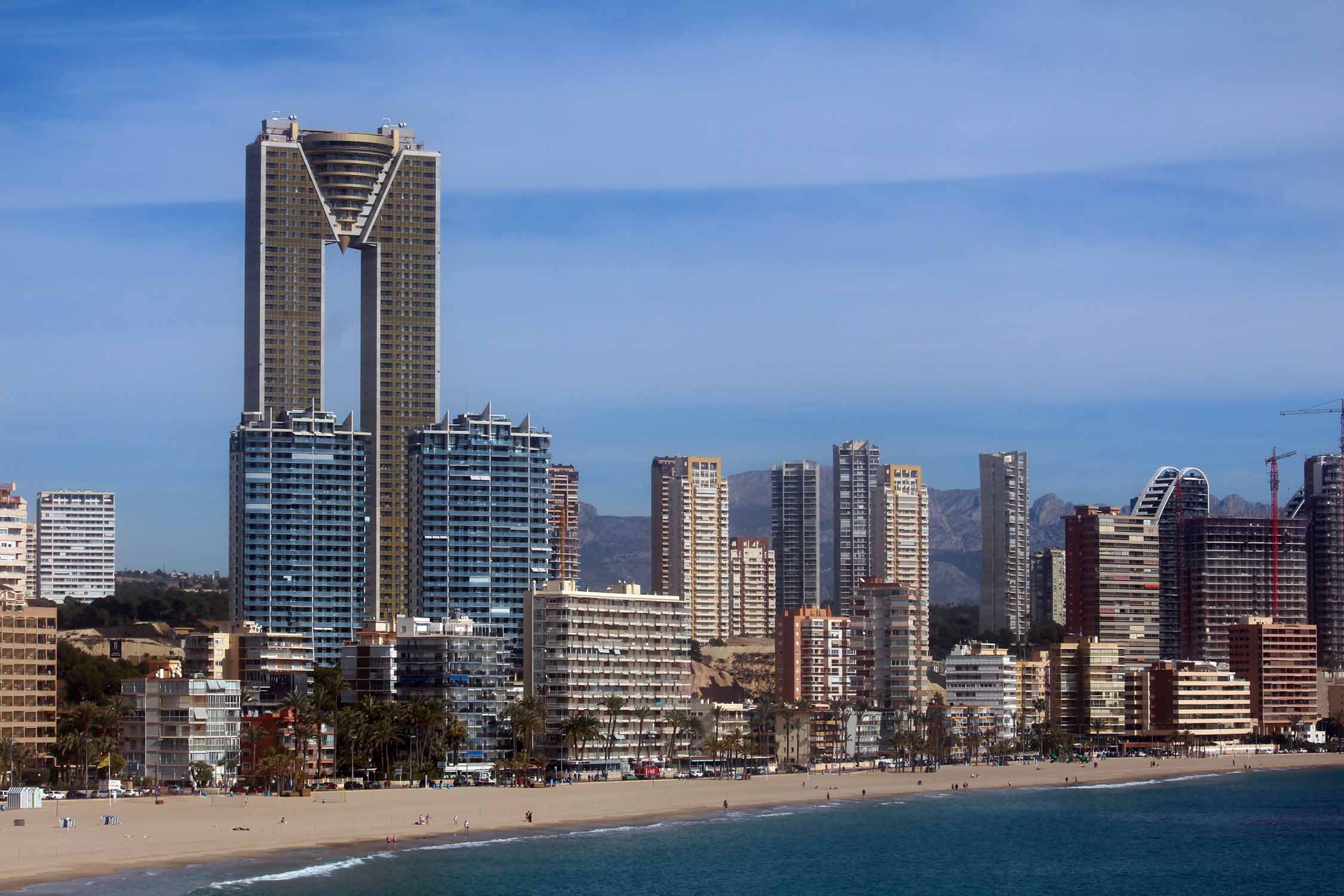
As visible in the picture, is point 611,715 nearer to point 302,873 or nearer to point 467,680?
point 467,680

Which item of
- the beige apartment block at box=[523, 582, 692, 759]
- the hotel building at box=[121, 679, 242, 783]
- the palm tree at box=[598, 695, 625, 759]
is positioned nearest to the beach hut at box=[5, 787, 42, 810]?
the hotel building at box=[121, 679, 242, 783]

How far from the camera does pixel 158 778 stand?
127000 mm

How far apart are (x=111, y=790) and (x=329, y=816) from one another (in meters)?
18.8

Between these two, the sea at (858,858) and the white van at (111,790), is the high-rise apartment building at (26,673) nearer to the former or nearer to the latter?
the white van at (111,790)

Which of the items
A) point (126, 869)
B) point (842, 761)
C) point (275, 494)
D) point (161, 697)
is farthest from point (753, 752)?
point (126, 869)

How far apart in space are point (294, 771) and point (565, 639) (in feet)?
129

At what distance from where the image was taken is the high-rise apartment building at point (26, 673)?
12450cm

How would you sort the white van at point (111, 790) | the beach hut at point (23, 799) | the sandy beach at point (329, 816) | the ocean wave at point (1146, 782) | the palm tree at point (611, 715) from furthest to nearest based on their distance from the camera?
the ocean wave at point (1146, 782) < the palm tree at point (611, 715) < the white van at point (111, 790) < the beach hut at point (23, 799) < the sandy beach at point (329, 816)

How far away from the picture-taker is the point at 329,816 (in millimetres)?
108688

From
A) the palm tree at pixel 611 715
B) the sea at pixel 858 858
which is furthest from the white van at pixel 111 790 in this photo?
the palm tree at pixel 611 715

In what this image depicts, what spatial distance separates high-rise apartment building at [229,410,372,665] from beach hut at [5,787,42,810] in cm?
7383

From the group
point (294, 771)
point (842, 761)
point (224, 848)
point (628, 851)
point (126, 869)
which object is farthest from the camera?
point (842, 761)

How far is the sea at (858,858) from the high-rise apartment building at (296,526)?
56.9 meters

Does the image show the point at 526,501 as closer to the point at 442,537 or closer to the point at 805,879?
the point at 442,537
